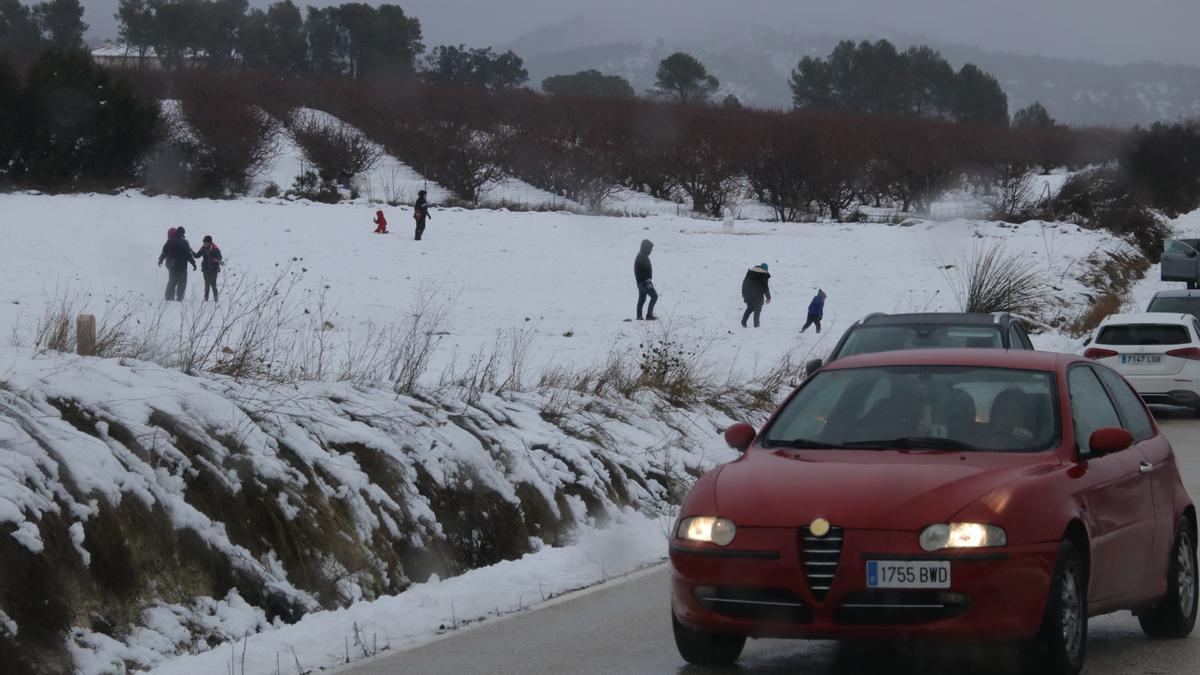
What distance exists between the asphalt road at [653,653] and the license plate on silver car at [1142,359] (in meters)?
13.6

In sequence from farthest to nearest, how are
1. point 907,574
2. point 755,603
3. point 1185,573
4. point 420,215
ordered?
point 420,215 < point 1185,573 < point 755,603 < point 907,574

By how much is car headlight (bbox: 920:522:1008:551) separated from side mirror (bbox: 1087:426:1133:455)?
0.95 m

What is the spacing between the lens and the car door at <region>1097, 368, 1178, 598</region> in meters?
7.28

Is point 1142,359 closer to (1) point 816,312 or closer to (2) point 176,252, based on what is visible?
(1) point 816,312

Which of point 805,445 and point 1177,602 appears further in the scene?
point 1177,602

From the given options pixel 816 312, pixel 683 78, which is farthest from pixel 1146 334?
pixel 683 78

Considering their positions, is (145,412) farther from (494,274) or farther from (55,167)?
(55,167)

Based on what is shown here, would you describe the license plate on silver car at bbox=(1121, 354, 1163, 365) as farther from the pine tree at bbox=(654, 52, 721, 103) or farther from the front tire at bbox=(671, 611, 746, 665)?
the pine tree at bbox=(654, 52, 721, 103)

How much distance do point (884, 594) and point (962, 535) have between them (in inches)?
15.0

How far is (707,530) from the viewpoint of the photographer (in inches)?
249

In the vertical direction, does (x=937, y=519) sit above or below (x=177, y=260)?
above

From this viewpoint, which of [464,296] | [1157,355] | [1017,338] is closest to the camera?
[1017,338]

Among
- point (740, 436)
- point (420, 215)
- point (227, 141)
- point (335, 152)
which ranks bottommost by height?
point (420, 215)

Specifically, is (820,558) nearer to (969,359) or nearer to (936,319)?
(969,359)
